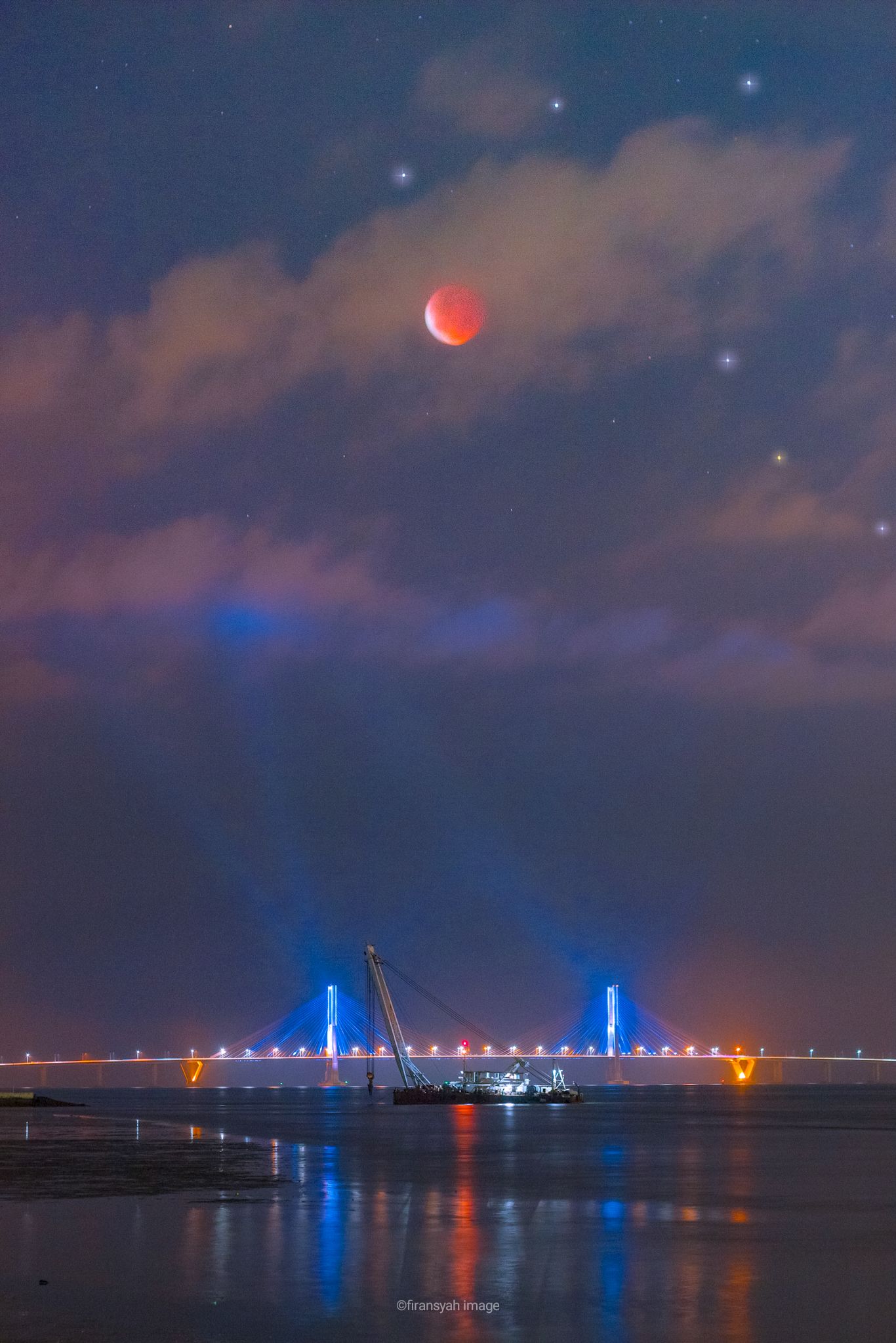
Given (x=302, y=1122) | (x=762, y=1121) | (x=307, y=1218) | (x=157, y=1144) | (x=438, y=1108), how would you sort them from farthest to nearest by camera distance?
1. (x=438, y=1108)
2. (x=762, y=1121)
3. (x=302, y=1122)
4. (x=157, y=1144)
5. (x=307, y=1218)

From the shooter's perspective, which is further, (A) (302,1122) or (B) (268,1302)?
(A) (302,1122)

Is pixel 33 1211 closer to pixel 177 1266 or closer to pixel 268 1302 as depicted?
pixel 177 1266

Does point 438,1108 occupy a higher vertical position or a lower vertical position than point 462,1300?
lower

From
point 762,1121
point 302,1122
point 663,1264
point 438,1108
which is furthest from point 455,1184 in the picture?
point 438,1108

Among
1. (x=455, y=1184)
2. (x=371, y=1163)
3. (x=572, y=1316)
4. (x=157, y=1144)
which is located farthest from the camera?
(x=157, y=1144)

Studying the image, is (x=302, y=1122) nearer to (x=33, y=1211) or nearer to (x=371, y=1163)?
(x=371, y=1163)

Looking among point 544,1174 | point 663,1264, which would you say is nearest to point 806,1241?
point 663,1264
